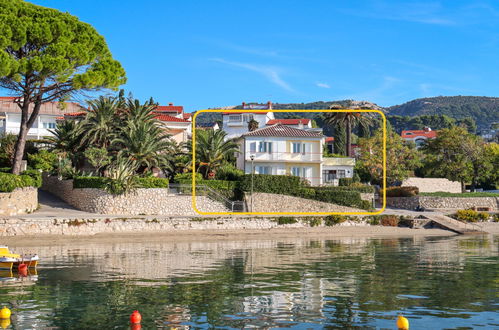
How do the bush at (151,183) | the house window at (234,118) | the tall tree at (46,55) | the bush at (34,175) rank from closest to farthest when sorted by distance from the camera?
the tall tree at (46,55) < the bush at (34,175) < the bush at (151,183) < the house window at (234,118)

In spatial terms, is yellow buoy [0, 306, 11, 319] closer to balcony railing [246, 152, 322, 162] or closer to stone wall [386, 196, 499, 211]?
balcony railing [246, 152, 322, 162]

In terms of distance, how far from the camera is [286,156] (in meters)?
67.5

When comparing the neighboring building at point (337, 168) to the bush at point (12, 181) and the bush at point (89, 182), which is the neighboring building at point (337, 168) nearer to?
the bush at point (89, 182)

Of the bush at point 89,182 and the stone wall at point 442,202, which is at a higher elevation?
the bush at point 89,182

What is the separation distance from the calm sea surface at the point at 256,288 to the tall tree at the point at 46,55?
14.2 metres

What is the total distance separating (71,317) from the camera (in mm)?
18125

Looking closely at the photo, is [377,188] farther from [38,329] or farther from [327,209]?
[38,329]

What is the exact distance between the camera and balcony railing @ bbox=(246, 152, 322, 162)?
67250 millimetres

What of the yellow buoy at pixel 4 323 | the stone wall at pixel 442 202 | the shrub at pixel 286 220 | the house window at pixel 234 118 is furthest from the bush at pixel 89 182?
the house window at pixel 234 118

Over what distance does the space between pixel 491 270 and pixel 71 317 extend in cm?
2096

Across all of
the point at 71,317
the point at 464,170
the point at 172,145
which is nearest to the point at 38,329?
the point at 71,317

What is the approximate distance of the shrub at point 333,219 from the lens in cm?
5256

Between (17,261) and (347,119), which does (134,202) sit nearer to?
(17,261)

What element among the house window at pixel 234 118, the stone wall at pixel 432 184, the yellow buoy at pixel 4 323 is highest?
the house window at pixel 234 118
